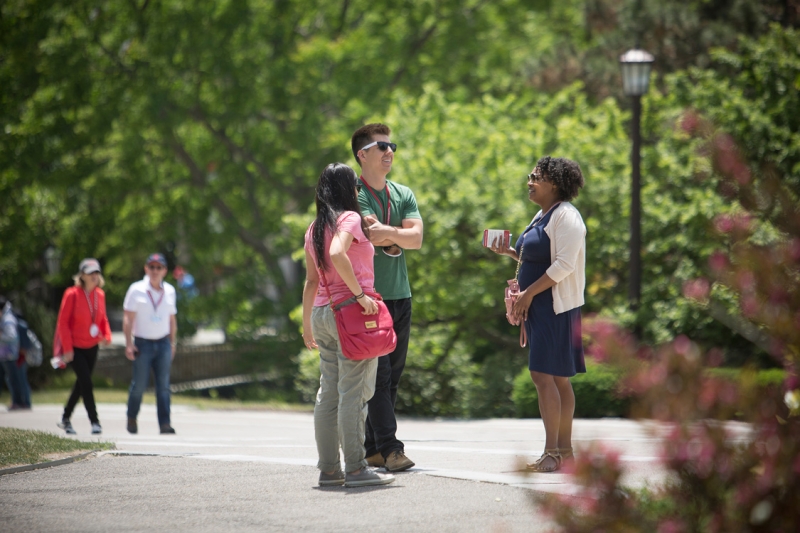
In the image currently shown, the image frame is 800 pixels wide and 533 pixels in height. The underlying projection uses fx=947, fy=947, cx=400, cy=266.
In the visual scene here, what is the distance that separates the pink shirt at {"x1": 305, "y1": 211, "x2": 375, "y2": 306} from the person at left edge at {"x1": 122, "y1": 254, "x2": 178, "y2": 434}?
451cm

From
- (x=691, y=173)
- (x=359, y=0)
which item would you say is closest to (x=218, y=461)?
(x=691, y=173)

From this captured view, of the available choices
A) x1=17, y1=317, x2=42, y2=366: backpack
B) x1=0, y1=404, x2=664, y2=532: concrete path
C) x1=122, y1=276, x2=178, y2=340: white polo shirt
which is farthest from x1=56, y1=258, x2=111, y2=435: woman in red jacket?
x1=17, y1=317, x2=42, y2=366: backpack

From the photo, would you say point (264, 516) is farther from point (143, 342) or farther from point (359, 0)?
point (359, 0)

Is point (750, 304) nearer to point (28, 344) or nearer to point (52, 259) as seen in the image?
point (28, 344)

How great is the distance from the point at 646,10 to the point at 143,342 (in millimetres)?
14145

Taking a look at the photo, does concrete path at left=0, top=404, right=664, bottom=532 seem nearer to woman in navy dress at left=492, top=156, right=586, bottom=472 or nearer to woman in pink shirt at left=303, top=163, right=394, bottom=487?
woman in pink shirt at left=303, top=163, right=394, bottom=487

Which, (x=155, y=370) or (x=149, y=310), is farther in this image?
(x=155, y=370)

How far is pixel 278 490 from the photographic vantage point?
5445 mm

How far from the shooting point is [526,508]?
470 centimetres

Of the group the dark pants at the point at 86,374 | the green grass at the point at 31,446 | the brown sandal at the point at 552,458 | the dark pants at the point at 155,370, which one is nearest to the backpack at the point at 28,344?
the dark pants at the point at 86,374

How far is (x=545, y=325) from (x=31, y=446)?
407cm

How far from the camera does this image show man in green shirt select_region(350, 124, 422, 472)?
595 cm

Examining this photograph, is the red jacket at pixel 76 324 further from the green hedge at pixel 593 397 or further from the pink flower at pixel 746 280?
the pink flower at pixel 746 280

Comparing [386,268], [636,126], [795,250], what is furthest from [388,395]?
[636,126]
